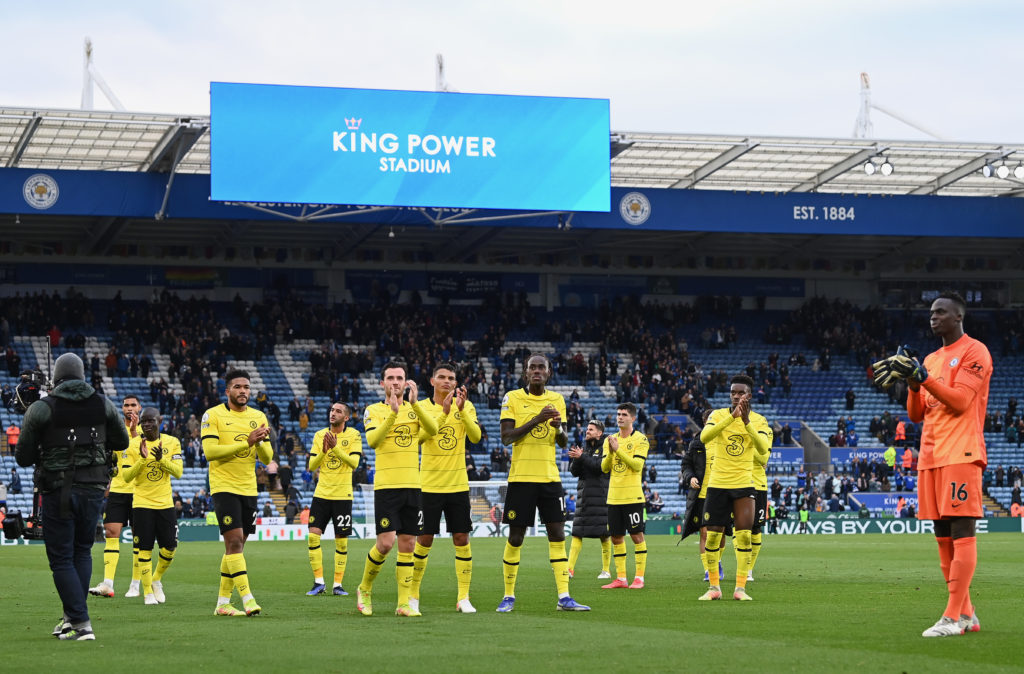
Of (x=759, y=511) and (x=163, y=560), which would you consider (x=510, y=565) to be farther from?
(x=759, y=511)

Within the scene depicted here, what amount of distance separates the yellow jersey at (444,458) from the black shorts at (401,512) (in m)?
0.18

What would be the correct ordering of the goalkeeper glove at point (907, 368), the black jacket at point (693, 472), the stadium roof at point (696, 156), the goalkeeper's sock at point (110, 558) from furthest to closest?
the stadium roof at point (696, 156) < the black jacket at point (693, 472) < the goalkeeper's sock at point (110, 558) < the goalkeeper glove at point (907, 368)

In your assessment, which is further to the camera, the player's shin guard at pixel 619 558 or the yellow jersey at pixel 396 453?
the player's shin guard at pixel 619 558

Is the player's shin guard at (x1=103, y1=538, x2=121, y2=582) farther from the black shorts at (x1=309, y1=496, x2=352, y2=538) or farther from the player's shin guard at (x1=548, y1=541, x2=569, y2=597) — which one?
the player's shin guard at (x1=548, y1=541, x2=569, y2=597)

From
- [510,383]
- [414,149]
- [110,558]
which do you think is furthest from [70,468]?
[510,383]

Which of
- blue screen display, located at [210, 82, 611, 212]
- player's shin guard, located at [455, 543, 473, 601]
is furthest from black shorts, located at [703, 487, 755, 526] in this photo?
blue screen display, located at [210, 82, 611, 212]

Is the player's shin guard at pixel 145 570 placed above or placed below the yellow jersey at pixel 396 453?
below

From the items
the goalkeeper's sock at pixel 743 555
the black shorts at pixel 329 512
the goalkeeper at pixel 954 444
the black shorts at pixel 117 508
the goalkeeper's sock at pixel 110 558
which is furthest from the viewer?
the black shorts at pixel 117 508

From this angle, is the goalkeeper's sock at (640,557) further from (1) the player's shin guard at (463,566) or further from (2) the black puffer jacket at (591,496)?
(1) the player's shin guard at (463,566)

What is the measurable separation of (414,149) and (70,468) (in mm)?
30895

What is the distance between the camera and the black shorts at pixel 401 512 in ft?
42.5

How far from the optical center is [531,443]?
514 inches

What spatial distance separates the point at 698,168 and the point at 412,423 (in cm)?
3461

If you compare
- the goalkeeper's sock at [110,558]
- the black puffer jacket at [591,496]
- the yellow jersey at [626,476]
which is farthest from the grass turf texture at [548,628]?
the yellow jersey at [626,476]
